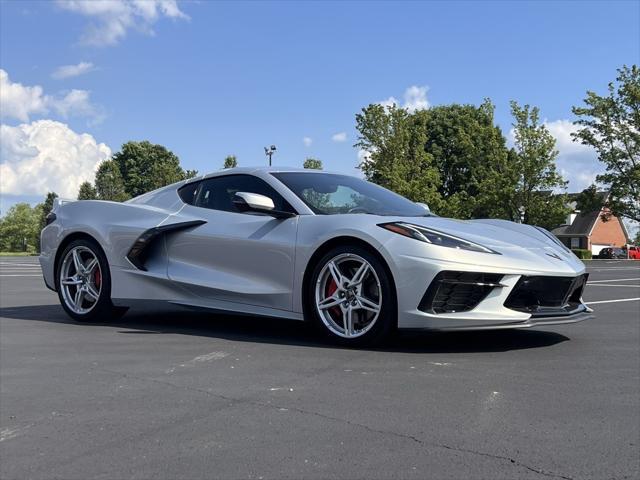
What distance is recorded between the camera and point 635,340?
5047 mm

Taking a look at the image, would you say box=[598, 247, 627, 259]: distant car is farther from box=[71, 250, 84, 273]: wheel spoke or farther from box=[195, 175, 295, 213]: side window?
box=[71, 250, 84, 273]: wheel spoke

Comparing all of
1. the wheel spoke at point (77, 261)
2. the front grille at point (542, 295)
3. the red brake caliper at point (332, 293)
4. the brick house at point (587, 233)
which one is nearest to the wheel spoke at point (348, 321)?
the red brake caliper at point (332, 293)

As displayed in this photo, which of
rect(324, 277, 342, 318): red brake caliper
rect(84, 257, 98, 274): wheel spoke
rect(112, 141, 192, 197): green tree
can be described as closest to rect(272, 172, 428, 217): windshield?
rect(324, 277, 342, 318): red brake caliper

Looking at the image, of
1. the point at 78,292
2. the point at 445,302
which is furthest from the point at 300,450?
the point at 78,292

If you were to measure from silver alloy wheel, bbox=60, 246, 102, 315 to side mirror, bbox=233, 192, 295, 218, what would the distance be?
1.93 meters

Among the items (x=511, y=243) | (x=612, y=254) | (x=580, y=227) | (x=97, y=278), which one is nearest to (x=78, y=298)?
(x=97, y=278)

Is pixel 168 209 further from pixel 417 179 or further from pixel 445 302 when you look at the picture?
pixel 417 179

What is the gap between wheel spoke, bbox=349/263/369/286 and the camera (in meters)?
4.50

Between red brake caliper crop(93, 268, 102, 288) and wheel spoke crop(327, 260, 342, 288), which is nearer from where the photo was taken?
wheel spoke crop(327, 260, 342, 288)

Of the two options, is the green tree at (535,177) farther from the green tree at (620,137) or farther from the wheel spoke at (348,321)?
the wheel spoke at (348,321)

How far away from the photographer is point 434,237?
4.38 meters

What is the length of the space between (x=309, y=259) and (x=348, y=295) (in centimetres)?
43

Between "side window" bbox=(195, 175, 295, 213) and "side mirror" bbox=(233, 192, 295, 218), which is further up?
"side window" bbox=(195, 175, 295, 213)

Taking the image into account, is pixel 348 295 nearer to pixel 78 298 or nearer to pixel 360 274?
pixel 360 274
